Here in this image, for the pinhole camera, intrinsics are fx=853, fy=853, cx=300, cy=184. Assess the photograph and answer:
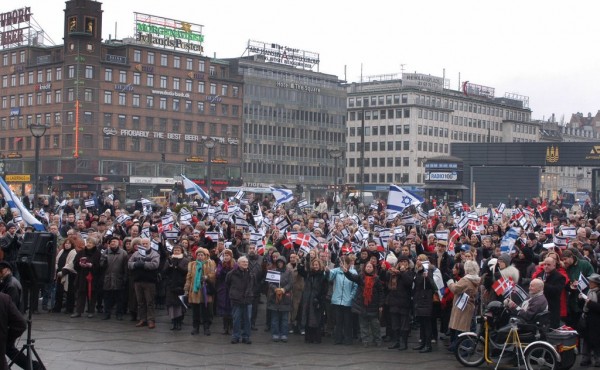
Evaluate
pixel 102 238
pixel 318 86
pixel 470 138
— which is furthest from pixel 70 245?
pixel 470 138

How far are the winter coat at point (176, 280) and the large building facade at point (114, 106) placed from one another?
240ft

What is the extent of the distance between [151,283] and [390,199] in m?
13.1

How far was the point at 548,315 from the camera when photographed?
14000 mm

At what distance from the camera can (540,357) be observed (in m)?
13.5

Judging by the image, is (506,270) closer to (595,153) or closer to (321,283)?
(321,283)

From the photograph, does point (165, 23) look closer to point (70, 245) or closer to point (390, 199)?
point (390, 199)

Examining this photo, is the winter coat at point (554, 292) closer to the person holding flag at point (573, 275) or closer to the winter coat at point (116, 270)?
the person holding flag at point (573, 275)

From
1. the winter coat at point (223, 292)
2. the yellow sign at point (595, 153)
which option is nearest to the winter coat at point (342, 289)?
the winter coat at point (223, 292)


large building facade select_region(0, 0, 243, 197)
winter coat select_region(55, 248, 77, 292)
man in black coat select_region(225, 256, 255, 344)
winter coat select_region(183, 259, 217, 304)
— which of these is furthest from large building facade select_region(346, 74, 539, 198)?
man in black coat select_region(225, 256, 255, 344)

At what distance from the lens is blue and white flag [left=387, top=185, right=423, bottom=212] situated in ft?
96.3

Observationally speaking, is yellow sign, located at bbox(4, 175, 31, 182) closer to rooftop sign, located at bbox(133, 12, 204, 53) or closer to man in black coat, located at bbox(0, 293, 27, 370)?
rooftop sign, located at bbox(133, 12, 204, 53)

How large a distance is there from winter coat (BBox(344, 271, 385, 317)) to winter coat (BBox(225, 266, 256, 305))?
6.30 ft

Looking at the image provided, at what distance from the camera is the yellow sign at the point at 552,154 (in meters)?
70.2

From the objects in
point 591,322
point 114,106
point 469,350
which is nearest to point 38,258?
point 469,350
